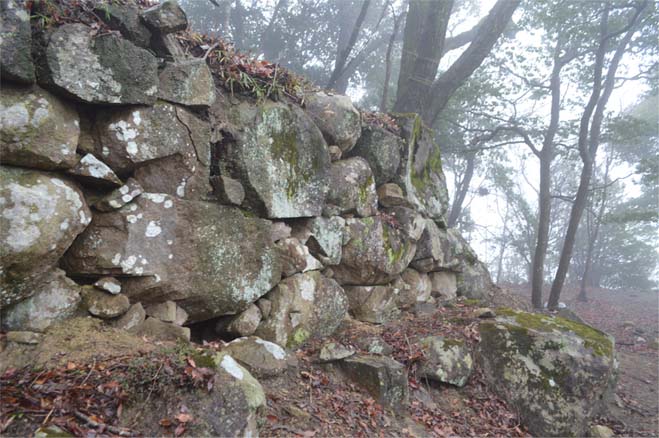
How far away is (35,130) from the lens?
2.79m

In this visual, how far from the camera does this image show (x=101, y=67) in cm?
315

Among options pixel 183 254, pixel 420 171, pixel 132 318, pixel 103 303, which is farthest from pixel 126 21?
pixel 420 171

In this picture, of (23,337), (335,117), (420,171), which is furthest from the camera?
(420,171)

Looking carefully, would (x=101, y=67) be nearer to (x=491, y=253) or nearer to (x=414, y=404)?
(x=414, y=404)

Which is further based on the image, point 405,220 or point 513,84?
point 513,84

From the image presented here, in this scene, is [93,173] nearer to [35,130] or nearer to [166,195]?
[35,130]

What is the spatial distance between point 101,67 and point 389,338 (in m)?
4.56

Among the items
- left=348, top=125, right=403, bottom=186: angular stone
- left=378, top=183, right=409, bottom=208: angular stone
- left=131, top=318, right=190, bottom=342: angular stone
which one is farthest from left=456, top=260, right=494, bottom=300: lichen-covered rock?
left=131, top=318, right=190, bottom=342: angular stone

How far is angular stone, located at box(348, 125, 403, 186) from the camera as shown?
6250 mm

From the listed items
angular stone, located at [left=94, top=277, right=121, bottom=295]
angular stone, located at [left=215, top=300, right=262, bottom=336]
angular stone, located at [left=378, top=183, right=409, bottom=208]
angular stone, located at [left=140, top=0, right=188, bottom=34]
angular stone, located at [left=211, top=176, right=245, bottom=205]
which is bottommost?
angular stone, located at [left=215, top=300, right=262, bottom=336]

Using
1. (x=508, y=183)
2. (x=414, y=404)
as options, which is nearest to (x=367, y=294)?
(x=414, y=404)

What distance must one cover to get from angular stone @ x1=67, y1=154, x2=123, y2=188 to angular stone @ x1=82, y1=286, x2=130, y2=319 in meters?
0.97

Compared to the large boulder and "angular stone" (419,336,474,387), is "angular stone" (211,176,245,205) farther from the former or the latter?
"angular stone" (419,336,474,387)

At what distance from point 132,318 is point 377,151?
4.54 meters
